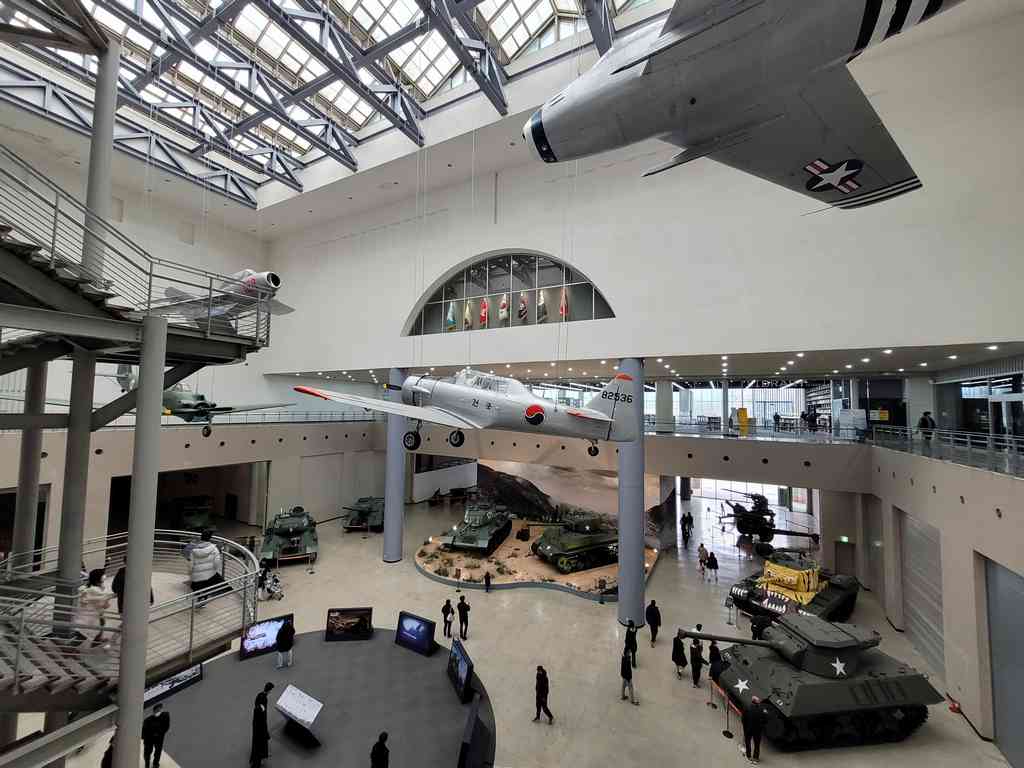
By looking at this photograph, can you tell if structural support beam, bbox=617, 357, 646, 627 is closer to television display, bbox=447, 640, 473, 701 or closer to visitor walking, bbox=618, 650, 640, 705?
visitor walking, bbox=618, 650, 640, 705

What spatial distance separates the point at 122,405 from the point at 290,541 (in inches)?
559

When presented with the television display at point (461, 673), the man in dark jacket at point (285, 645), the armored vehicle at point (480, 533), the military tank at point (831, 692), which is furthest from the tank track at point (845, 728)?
the armored vehicle at point (480, 533)

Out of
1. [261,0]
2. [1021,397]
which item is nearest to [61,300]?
[261,0]

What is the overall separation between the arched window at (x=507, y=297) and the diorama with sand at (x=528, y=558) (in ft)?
29.1

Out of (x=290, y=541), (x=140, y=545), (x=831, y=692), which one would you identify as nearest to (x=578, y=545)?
(x=831, y=692)

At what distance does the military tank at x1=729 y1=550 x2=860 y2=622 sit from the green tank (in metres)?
15.4

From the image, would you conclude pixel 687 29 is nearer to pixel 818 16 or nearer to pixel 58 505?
pixel 818 16

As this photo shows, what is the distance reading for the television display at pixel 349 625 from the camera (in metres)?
10.6

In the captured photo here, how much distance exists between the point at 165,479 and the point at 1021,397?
33.9 m

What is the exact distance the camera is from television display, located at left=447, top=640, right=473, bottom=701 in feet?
27.3

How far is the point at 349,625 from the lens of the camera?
1062cm

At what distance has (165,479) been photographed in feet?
77.3

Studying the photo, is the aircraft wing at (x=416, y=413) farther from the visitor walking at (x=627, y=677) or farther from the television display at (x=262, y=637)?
the visitor walking at (x=627, y=677)

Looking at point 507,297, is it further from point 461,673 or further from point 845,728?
point 845,728
